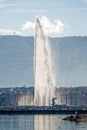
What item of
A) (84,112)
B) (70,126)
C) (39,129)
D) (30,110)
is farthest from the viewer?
(30,110)

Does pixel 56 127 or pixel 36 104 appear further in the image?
pixel 36 104

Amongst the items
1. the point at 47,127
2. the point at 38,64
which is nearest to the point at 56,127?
the point at 47,127

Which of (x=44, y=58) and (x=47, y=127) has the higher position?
(x=44, y=58)

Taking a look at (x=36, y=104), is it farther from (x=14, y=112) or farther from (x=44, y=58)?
(x=44, y=58)

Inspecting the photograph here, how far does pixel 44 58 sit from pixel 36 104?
2479 cm

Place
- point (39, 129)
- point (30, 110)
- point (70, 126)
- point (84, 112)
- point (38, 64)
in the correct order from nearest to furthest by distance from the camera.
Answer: point (39, 129) < point (70, 126) < point (38, 64) < point (84, 112) < point (30, 110)

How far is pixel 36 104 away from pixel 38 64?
28.5 m

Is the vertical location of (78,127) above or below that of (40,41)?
below

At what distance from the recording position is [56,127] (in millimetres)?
112000

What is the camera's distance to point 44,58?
150 m

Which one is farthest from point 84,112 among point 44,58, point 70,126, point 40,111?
point 70,126

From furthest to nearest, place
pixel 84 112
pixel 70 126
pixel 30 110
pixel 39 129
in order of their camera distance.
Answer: pixel 30 110 → pixel 84 112 → pixel 70 126 → pixel 39 129

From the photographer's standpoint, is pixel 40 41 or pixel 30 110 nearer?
pixel 40 41

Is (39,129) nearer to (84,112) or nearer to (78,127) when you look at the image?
(78,127)
